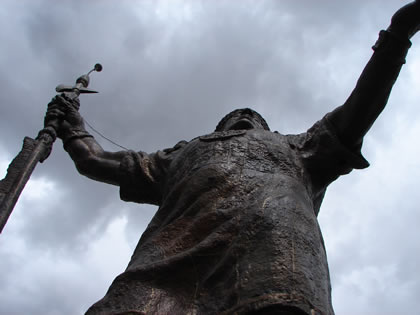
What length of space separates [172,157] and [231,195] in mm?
1436

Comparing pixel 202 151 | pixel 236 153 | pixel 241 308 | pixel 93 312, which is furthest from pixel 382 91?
pixel 93 312

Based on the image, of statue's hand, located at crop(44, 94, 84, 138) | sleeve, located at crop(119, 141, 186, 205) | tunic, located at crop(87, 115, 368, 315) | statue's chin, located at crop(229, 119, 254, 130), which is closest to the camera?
tunic, located at crop(87, 115, 368, 315)

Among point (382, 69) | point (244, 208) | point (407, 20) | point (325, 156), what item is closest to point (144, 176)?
point (244, 208)

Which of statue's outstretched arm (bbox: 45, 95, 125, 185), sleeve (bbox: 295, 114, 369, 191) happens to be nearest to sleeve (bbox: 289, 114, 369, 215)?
sleeve (bbox: 295, 114, 369, 191)

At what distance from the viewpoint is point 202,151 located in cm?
462

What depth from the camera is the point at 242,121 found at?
222 inches

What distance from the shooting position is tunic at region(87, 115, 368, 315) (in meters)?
3.11

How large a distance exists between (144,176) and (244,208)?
68.9 inches

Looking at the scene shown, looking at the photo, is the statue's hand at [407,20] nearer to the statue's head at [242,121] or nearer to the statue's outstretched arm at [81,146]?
the statue's head at [242,121]

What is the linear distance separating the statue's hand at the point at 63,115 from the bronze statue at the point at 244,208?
97 cm

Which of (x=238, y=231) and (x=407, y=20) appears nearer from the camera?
(x=238, y=231)

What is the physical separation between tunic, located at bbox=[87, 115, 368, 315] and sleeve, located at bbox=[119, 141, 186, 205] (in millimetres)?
156

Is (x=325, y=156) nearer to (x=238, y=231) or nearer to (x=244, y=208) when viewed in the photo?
(x=244, y=208)

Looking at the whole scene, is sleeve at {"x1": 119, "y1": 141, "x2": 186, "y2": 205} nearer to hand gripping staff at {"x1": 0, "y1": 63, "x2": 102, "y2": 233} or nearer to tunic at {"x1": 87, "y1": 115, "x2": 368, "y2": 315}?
tunic at {"x1": 87, "y1": 115, "x2": 368, "y2": 315}
